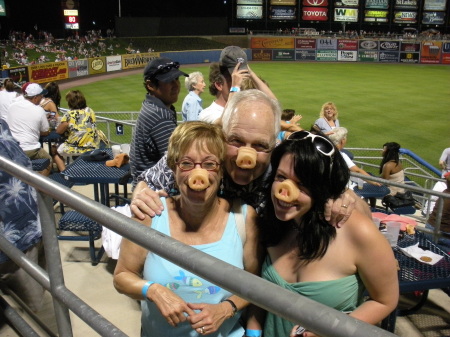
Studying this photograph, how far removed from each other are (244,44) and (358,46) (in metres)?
11.3

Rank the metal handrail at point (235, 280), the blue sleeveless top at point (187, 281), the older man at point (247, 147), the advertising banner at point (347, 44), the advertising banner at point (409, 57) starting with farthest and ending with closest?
1. the advertising banner at point (347, 44)
2. the advertising banner at point (409, 57)
3. the older man at point (247, 147)
4. the blue sleeveless top at point (187, 281)
5. the metal handrail at point (235, 280)

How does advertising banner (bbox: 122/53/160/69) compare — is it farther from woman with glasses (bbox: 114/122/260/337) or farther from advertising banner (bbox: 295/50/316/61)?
woman with glasses (bbox: 114/122/260/337)

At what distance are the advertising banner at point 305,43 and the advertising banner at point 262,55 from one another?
2.50 m

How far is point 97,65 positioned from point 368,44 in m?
23.0

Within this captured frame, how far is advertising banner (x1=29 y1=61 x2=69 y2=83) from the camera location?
75.6 feet

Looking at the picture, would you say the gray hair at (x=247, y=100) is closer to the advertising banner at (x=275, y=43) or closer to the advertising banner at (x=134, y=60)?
the advertising banner at (x=134, y=60)

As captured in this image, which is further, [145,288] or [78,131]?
[78,131]

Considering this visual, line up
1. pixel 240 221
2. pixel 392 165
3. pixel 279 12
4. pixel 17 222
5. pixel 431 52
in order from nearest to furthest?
pixel 240 221, pixel 17 222, pixel 392 165, pixel 431 52, pixel 279 12

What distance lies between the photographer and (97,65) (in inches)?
1164

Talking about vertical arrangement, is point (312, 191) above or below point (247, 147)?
below

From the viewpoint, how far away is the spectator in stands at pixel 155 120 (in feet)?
10.4

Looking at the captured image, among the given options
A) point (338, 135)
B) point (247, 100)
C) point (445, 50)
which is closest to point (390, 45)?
point (445, 50)

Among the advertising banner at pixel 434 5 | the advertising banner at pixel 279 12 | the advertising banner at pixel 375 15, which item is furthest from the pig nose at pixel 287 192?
the advertising banner at pixel 434 5

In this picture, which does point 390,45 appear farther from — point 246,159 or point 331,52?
point 246,159
